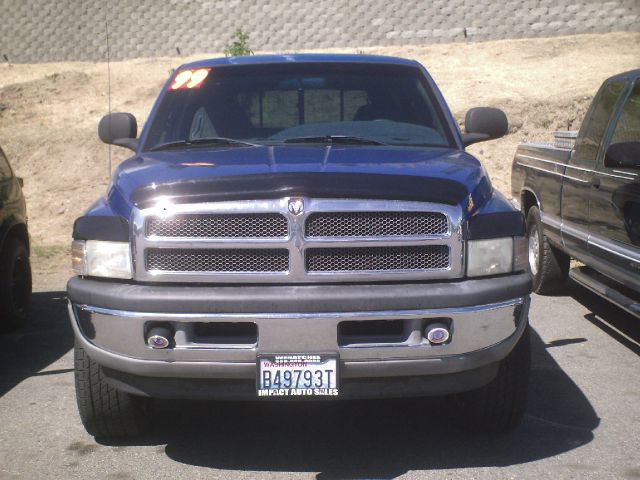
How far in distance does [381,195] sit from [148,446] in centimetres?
178

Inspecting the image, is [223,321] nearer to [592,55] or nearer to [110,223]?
[110,223]

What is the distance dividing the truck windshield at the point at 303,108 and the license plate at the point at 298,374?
5.10 ft

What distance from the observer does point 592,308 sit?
832cm

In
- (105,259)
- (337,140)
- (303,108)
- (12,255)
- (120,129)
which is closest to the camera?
(105,259)

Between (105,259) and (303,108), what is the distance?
1.85 meters

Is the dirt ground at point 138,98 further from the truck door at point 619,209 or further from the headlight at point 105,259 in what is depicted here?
the headlight at point 105,259

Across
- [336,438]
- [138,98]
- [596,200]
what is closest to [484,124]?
[596,200]

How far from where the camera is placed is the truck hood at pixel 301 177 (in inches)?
161

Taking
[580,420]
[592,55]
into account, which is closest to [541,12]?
[592,55]

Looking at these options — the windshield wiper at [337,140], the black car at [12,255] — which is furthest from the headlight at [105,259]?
the black car at [12,255]

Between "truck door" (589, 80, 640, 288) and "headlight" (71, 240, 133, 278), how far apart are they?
3430 millimetres

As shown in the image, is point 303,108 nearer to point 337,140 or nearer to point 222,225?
point 337,140

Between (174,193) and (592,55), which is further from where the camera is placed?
(592,55)

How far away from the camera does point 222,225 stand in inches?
161
